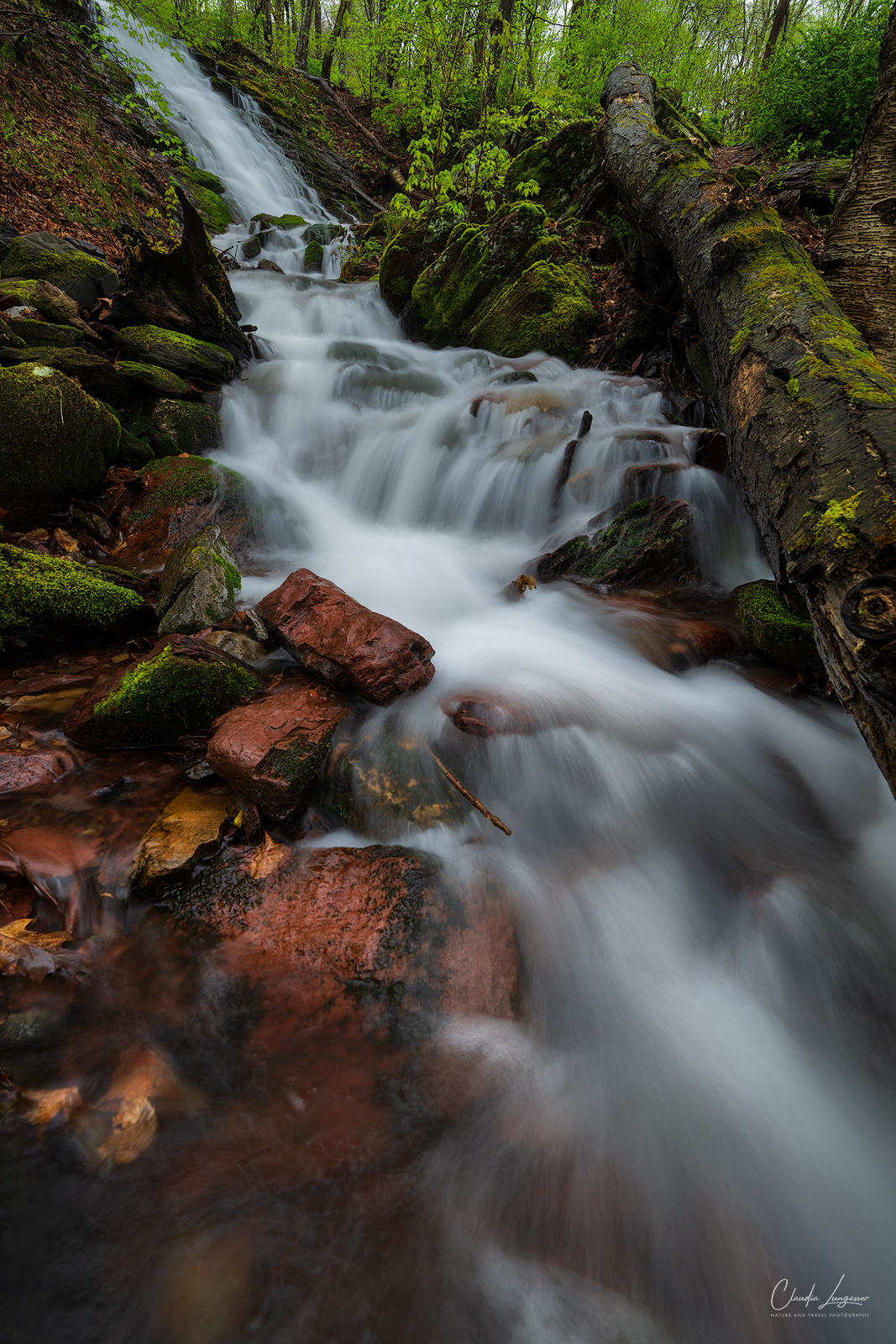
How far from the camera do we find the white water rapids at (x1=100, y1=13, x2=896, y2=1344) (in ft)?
Answer: 5.23

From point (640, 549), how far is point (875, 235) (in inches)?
104

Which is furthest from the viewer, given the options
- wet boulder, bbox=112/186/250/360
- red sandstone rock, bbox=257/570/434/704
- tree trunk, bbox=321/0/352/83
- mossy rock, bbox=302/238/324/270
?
tree trunk, bbox=321/0/352/83

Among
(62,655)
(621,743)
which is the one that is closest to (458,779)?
(621,743)

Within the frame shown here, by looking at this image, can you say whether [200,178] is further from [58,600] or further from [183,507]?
[58,600]

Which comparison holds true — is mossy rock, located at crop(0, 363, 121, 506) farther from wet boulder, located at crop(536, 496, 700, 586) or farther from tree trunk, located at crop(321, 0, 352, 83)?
tree trunk, located at crop(321, 0, 352, 83)

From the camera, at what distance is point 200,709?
2.87 metres

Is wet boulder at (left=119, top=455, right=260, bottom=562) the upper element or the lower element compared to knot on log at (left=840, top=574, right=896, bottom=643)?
lower

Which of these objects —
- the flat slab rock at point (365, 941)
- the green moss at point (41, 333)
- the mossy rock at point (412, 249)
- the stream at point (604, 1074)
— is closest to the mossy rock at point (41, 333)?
the green moss at point (41, 333)

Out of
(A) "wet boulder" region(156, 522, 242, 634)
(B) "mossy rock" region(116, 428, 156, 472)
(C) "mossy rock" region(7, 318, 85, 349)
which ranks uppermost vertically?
(C) "mossy rock" region(7, 318, 85, 349)

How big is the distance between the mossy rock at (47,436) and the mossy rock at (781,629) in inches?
205

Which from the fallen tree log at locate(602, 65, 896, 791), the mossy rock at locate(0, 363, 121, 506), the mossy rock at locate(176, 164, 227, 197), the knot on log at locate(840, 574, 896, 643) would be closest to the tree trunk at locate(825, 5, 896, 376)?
the fallen tree log at locate(602, 65, 896, 791)

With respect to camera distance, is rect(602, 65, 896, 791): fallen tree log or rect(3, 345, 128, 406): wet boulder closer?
rect(602, 65, 896, 791): fallen tree log

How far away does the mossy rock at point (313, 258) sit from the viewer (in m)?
12.3

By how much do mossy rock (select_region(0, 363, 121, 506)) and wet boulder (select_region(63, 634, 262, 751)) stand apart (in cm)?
231
